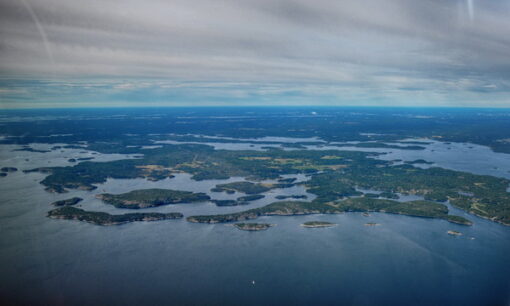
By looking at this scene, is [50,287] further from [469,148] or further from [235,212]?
[469,148]

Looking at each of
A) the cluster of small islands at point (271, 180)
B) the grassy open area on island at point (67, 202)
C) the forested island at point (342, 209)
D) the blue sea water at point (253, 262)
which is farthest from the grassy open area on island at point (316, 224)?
the grassy open area on island at point (67, 202)

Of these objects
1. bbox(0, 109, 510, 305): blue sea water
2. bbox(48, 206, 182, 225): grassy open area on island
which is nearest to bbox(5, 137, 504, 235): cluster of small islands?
bbox(48, 206, 182, 225): grassy open area on island

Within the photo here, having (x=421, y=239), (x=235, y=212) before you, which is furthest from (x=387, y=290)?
(x=235, y=212)

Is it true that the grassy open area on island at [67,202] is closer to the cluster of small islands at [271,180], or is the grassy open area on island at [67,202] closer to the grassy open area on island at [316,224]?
the cluster of small islands at [271,180]

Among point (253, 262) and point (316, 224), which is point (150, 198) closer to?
point (316, 224)

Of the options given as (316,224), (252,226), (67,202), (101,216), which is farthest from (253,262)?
(67,202)

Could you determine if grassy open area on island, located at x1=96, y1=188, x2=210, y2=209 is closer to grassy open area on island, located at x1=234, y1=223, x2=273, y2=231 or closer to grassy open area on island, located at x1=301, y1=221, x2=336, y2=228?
grassy open area on island, located at x1=234, y1=223, x2=273, y2=231
